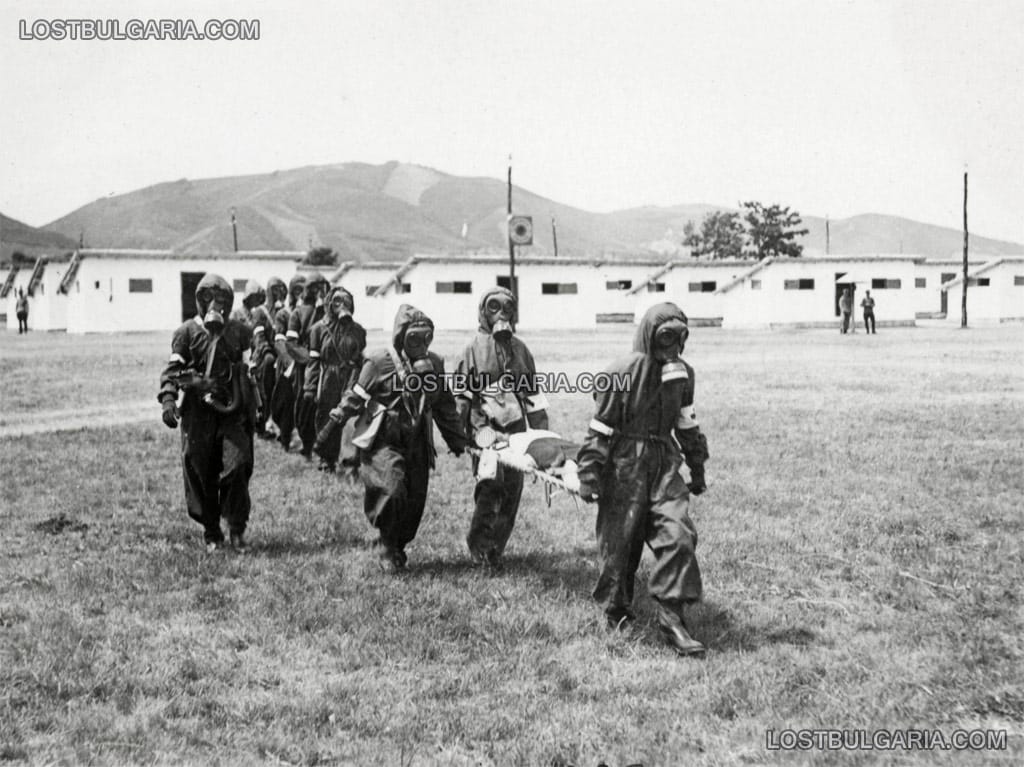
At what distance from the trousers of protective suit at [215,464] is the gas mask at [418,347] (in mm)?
1340

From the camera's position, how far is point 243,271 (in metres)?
38.6

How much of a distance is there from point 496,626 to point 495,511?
1.42 metres

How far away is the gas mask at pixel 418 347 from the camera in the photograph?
21.4 feet

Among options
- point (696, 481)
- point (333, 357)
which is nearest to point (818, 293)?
point (333, 357)

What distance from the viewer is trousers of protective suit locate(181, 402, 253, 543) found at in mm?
6883

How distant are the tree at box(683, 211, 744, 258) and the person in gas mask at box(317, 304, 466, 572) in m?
62.1

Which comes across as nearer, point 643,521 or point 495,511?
point 643,521

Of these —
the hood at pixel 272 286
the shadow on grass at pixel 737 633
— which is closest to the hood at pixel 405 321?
the shadow on grass at pixel 737 633

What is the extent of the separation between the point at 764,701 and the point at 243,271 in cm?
3664

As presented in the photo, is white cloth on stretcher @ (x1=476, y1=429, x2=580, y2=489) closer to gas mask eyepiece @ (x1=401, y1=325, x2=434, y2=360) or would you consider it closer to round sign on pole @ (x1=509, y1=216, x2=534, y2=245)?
gas mask eyepiece @ (x1=401, y1=325, x2=434, y2=360)

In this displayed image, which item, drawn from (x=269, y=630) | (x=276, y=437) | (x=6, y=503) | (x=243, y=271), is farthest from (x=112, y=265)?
(x=269, y=630)

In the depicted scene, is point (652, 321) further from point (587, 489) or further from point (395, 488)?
point (395, 488)

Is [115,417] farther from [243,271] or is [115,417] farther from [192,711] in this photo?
[243,271]

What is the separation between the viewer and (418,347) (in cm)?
657
